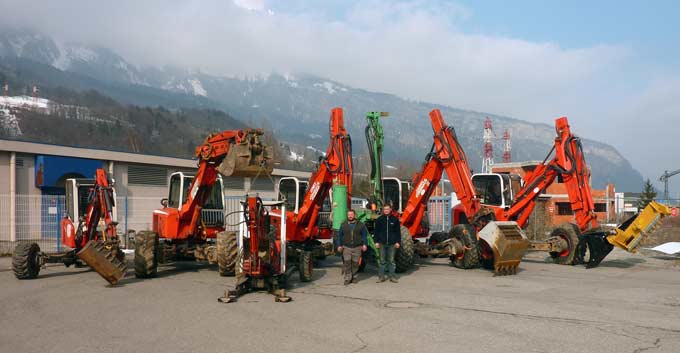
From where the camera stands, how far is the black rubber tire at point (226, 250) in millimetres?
12844

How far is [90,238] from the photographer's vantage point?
1438 centimetres

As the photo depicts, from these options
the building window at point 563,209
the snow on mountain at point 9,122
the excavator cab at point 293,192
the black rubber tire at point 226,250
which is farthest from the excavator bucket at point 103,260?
the snow on mountain at point 9,122

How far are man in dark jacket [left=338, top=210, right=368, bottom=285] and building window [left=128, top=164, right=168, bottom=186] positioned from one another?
65.9 feet

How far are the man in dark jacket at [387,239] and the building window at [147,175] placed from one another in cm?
2031

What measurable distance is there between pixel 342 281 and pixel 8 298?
695 centimetres

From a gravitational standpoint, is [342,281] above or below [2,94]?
below

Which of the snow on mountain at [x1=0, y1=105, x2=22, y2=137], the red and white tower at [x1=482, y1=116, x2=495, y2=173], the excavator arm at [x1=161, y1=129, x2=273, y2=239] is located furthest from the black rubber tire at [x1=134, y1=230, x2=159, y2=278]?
the snow on mountain at [x1=0, y1=105, x2=22, y2=137]

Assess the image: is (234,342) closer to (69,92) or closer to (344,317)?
(344,317)

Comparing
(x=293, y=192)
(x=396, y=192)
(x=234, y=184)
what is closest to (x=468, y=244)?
(x=396, y=192)

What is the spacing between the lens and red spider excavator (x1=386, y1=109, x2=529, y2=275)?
14125 mm

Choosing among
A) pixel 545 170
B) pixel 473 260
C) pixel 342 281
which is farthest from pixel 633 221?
pixel 342 281

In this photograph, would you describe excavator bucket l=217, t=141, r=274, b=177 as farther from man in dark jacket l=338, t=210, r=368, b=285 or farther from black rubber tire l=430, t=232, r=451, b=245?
black rubber tire l=430, t=232, r=451, b=245

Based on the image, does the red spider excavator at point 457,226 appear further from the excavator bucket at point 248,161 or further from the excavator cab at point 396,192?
the excavator bucket at point 248,161

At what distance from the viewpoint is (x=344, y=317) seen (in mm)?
9031
